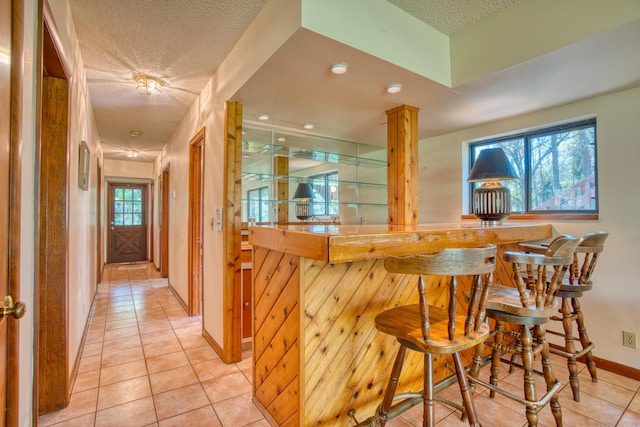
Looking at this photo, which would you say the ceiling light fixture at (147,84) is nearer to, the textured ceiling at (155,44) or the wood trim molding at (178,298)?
the textured ceiling at (155,44)

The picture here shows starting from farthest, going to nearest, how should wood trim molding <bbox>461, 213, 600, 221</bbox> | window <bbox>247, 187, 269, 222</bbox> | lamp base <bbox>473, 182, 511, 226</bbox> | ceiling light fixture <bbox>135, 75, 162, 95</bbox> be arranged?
window <bbox>247, 187, 269, 222</bbox> < ceiling light fixture <bbox>135, 75, 162, 95</bbox> < wood trim molding <bbox>461, 213, 600, 221</bbox> < lamp base <bbox>473, 182, 511, 226</bbox>

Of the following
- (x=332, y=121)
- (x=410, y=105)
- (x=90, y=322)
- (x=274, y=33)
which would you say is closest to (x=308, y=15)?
(x=274, y=33)

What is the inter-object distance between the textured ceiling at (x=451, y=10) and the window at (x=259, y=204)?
2.30 metres

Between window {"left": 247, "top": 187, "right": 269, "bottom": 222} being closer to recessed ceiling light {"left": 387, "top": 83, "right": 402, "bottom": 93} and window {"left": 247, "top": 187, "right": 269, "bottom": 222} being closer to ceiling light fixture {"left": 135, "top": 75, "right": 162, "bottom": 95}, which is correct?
ceiling light fixture {"left": 135, "top": 75, "right": 162, "bottom": 95}

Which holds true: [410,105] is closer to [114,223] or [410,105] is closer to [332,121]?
[332,121]

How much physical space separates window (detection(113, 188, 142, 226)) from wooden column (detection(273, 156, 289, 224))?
5.64m

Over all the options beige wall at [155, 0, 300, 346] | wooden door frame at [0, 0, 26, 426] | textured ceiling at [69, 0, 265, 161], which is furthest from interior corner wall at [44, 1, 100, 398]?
beige wall at [155, 0, 300, 346]

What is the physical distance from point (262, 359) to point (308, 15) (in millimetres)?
1998

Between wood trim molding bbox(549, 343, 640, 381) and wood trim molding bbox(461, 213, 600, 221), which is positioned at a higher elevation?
wood trim molding bbox(461, 213, 600, 221)

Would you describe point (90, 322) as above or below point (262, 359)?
below

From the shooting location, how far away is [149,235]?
7.56 meters

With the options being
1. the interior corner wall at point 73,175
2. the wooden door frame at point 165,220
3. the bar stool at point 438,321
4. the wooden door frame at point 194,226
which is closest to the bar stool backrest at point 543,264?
the bar stool at point 438,321

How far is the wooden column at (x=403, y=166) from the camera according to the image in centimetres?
276

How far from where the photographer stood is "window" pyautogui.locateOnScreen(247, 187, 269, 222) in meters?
3.65
